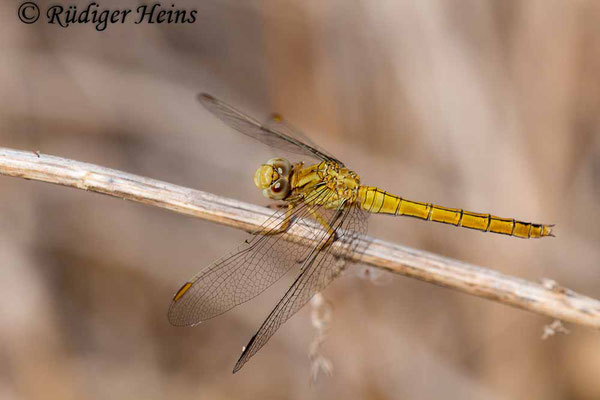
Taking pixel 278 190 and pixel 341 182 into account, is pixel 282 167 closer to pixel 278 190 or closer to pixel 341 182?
pixel 278 190

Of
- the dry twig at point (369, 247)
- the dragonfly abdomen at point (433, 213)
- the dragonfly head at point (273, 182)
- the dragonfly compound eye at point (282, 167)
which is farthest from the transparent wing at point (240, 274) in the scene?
the dragonfly abdomen at point (433, 213)

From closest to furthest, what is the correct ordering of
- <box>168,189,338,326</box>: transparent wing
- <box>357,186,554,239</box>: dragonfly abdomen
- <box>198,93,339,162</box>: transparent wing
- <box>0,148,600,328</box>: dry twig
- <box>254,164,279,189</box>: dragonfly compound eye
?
<box>0,148,600,328</box>: dry twig → <box>168,189,338,326</box>: transparent wing → <box>254,164,279,189</box>: dragonfly compound eye → <box>357,186,554,239</box>: dragonfly abdomen → <box>198,93,339,162</box>: transparent wing

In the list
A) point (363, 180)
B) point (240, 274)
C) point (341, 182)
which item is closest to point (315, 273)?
point (240, 274)

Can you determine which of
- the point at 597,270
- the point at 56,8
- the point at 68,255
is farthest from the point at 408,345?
the point at 56,8

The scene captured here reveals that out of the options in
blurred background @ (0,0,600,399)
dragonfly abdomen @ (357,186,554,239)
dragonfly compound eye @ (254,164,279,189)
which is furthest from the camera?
blurred background @ (0,0,600,399)

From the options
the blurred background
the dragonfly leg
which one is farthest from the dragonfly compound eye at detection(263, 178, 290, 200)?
the blurred background

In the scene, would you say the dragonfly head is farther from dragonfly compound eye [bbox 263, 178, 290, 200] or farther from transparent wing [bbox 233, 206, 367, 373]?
transparent wing [bbox 233, 206, 367, 373]

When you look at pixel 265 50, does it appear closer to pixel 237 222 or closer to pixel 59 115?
pixel 59 115
